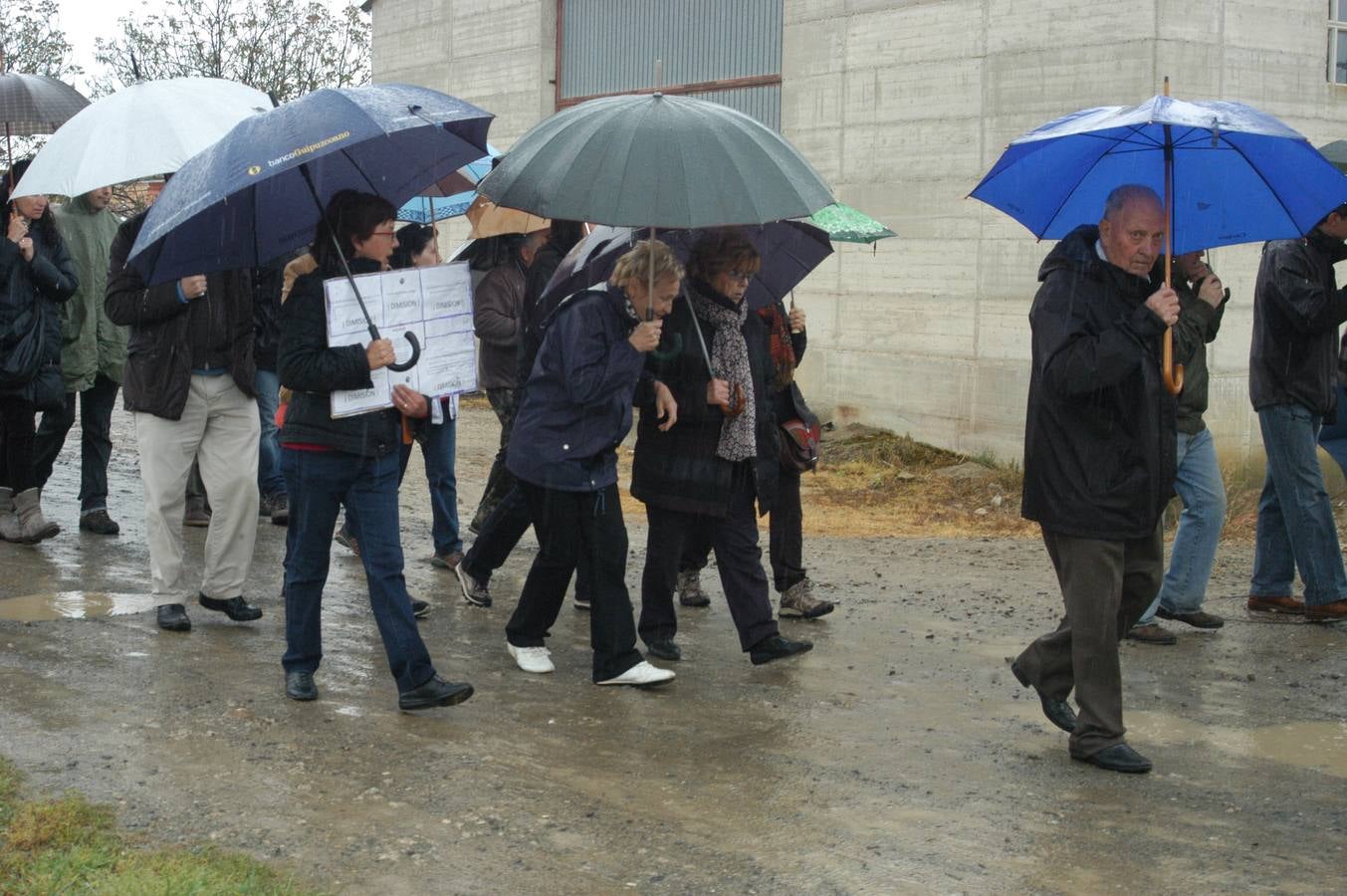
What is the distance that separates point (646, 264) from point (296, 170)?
132 centimetres

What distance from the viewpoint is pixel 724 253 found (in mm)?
6191

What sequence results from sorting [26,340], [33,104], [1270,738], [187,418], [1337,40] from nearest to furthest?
[1270,738] → [187,418] → [26,340] → [33,104] → [1337,40]

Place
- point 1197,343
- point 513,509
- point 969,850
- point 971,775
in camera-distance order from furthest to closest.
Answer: point 513,509, point 1197,343, point 971,775, point 969,850

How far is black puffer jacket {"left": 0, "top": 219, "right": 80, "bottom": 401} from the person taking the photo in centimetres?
814

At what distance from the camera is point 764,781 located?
500 cm

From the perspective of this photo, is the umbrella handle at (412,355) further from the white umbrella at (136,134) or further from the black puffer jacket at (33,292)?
the black puffer jacket at (33,292)

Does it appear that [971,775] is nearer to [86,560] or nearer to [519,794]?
[519,794]

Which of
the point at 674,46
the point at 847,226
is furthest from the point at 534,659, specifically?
the point at 674,46

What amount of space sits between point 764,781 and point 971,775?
687 millimetres

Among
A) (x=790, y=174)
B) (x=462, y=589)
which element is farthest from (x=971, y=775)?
(x=462, y=589)

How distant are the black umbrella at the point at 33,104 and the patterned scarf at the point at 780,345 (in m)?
4.20

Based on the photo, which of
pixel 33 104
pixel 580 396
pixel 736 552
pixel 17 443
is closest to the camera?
pixel 580 396

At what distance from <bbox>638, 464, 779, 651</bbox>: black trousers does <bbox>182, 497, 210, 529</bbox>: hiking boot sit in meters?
3.59

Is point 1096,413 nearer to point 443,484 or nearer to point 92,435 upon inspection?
point 443,484
